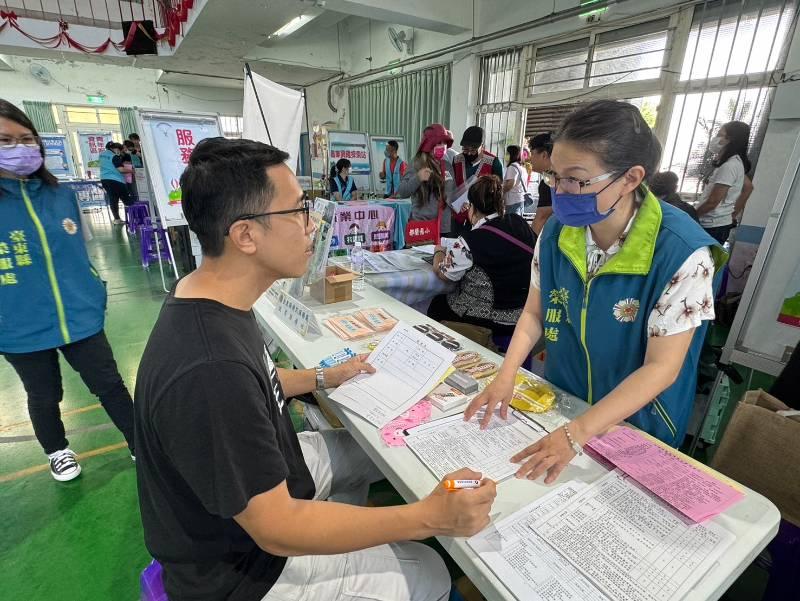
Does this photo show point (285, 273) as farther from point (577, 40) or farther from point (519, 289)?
point (577, 40)

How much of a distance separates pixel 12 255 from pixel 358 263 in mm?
1614

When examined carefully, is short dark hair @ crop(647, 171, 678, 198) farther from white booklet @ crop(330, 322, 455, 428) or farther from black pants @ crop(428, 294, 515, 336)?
white booklet @ crop(330, 322, 455, 428)

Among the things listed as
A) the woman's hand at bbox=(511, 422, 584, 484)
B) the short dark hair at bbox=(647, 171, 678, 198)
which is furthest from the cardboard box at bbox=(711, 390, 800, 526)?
the short dark hair at bbox=(647, 171, 678, 198)

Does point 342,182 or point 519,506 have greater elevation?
point 342,182

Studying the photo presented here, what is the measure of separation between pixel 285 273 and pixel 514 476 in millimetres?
671

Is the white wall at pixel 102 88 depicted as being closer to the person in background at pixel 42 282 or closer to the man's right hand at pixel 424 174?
the man's right hand at pixel 424 174

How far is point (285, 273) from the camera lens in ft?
2.92

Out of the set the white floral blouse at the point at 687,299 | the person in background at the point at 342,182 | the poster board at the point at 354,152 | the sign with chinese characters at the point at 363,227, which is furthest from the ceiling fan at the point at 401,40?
the white floral blouse at the point at 687,299

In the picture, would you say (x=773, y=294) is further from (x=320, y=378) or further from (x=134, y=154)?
(x=134, y=154)

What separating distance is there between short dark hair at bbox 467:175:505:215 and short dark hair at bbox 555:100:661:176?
3.85 ft

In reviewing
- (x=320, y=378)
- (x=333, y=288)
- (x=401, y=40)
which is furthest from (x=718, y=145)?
(x=401, y=40)

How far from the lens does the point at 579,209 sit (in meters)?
1.08

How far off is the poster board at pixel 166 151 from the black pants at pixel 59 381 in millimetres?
2123

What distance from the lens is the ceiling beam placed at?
5156mm
